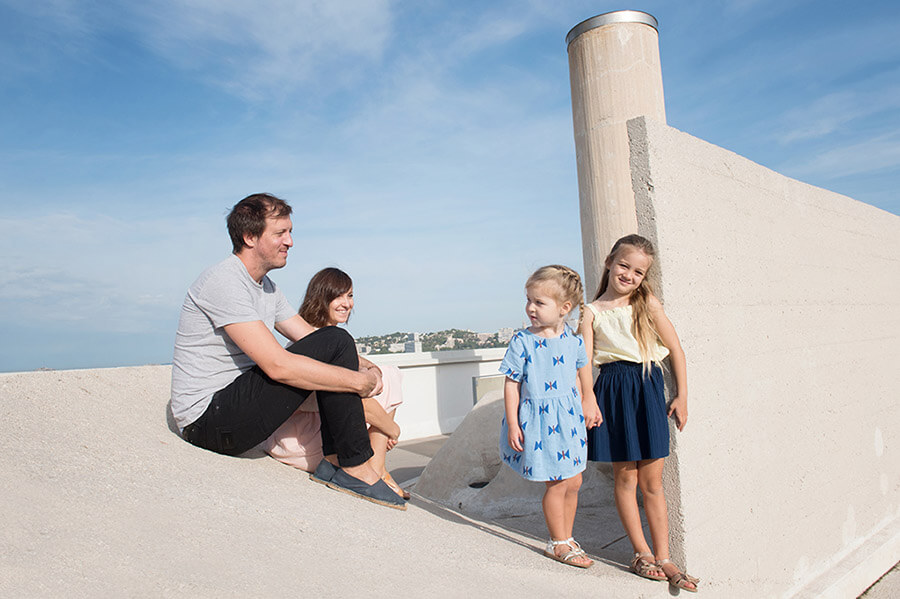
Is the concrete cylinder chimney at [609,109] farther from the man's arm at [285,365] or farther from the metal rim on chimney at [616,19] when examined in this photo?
the man's arm at [285,365]

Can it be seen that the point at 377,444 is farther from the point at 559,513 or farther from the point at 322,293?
the point at 559,513

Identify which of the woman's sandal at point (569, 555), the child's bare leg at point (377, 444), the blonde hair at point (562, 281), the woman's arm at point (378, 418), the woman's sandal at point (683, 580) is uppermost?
the blonde hair at point (562, 281)

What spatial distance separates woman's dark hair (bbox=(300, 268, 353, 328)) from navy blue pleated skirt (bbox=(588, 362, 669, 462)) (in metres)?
1.63

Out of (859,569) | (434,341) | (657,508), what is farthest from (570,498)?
(434,341)

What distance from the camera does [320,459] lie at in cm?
362

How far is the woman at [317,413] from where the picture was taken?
352 centimetres

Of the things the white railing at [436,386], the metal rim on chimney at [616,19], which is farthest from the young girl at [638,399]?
the white railing at [436,386]

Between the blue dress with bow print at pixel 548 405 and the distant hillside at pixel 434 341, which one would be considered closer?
the blue dress with bow print at pixel 548 405

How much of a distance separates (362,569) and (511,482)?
265 cm

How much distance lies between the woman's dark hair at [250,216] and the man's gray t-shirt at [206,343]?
4.4 inches

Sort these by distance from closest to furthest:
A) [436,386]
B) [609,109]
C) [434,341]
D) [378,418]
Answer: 1. [378,418]
2. [609,109]
3. [436,386]
4. [434,341]

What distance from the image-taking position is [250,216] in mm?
3221

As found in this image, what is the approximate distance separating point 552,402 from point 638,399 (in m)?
0.41

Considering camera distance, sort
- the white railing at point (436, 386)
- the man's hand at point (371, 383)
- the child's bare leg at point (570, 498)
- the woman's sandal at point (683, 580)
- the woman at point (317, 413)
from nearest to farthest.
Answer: the woman's sandal at point (683, 580)
the child's bare leg at point (570, 498)
the man's hand at point (371, 383)
the woman at point (317, 413)
the white railing at point (436, 386)
